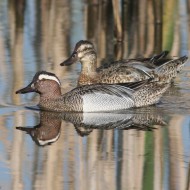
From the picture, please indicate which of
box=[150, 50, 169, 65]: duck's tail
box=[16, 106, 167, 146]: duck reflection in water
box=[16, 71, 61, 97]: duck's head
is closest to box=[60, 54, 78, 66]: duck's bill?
box=[150, 50, 169, 65]: duck's tail

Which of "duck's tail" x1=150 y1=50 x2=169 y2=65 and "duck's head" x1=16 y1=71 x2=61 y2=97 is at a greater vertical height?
"duck's tail" x1=150 y1=50 x2=169 y2=65

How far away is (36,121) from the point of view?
11.6 meters

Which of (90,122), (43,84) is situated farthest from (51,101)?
(90,122)

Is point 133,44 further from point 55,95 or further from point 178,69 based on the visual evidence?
point 55,95

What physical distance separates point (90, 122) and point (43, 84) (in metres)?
1.01

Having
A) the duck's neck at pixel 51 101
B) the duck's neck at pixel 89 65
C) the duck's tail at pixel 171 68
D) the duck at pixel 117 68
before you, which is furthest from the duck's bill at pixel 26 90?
the duck's tail at pixel 171 68

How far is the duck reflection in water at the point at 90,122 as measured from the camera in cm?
1094

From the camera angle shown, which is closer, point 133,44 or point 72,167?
point 72,167

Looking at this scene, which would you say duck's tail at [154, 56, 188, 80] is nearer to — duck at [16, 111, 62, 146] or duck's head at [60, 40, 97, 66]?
duck's head at [60, 40, 97, 66]

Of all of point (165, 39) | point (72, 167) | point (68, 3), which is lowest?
point (72, 167)

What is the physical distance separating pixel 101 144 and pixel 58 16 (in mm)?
8283

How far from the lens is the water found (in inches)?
355

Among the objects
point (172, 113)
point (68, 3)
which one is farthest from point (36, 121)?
point (68, 3)

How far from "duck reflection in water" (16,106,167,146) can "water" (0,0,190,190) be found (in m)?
0.01
